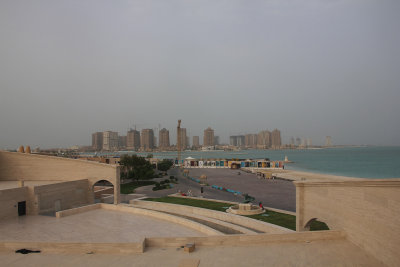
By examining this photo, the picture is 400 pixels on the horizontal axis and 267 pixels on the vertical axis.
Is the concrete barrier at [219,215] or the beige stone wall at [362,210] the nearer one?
the beige stone wall at [362,210]

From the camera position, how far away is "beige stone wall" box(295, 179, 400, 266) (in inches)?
260

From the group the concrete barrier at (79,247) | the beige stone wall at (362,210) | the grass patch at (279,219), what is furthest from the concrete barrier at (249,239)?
the grass patch at (279,219)

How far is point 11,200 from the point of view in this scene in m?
15.7

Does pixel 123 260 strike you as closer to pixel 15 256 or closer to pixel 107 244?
pixel 107 244

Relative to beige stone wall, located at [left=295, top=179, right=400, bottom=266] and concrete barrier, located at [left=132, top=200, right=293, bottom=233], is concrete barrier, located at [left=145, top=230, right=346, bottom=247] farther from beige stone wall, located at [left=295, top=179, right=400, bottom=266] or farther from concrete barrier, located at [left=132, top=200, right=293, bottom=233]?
concrete barrier, located at [left=132, top=200, right=293, bottom=233]

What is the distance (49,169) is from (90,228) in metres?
10.4

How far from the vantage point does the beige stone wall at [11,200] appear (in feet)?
50.0

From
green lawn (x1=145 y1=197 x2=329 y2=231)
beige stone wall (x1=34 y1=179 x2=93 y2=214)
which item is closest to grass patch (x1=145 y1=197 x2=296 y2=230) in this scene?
green lawn (x1=145 y1=197 x2=329 y2=231)

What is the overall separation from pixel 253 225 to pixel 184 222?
356 centimetres

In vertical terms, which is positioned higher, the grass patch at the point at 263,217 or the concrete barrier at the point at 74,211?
the concrete barrier at the point at 74,211

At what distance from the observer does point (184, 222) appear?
13.8 m

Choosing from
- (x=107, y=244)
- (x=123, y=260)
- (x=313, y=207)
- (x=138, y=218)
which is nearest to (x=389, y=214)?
(x=313, y=207)

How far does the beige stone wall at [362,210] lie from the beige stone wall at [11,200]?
15897 millimetres

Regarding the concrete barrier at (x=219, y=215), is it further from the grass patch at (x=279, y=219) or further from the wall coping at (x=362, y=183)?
the wall coping at (x=362, y=183)
